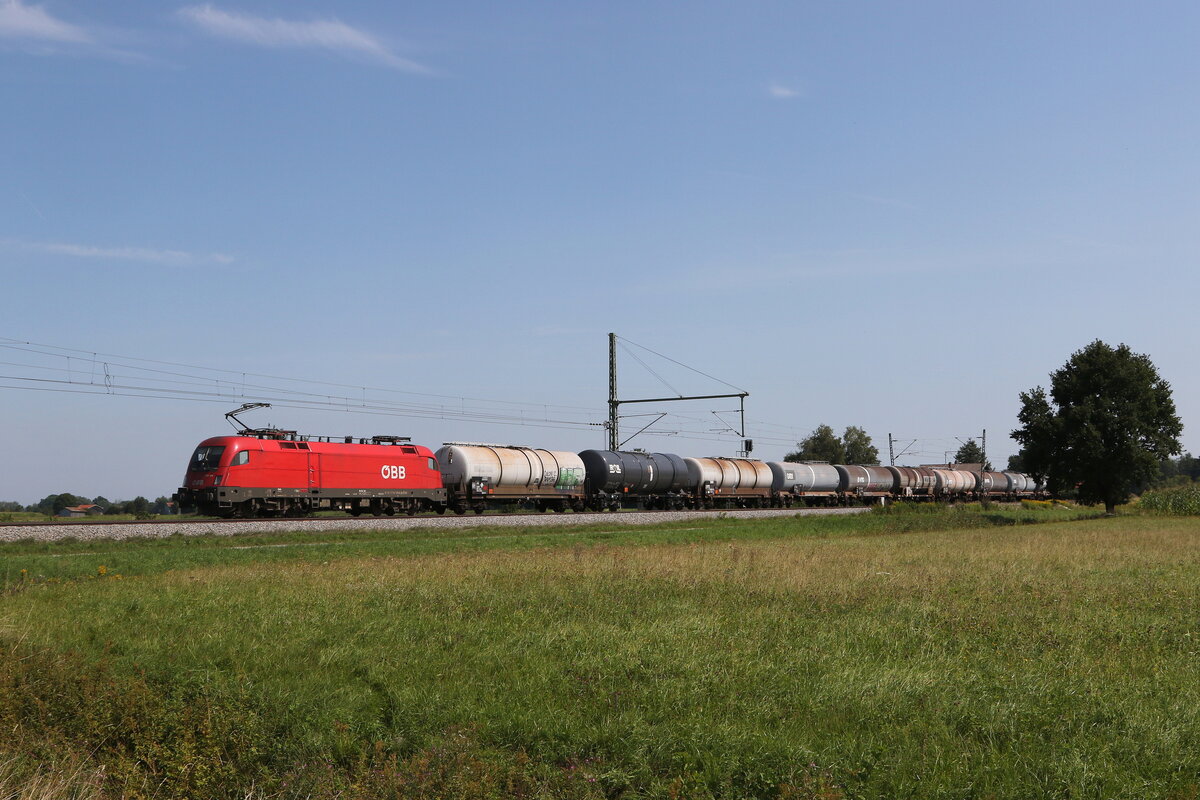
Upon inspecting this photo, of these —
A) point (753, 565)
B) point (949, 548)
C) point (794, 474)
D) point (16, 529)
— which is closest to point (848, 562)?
point (753, 565)

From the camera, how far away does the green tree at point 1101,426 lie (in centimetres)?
6116

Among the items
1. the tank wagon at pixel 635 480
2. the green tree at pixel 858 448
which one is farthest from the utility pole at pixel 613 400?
the green tree at pixel 858 448

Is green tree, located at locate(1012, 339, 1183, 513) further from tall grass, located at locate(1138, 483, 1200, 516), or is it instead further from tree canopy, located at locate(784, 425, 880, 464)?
tree canopy, located at locate(784, 425, 880, 464)

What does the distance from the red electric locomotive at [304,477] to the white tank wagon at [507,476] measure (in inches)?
47.3

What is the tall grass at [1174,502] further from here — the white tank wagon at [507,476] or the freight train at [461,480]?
the white tank wagon at [507,476]

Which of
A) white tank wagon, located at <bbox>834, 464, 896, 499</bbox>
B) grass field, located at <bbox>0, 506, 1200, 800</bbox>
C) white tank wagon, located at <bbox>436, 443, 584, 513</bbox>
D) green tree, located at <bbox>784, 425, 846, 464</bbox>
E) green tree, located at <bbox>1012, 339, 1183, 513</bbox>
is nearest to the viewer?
grass field, located at <bbox>0, 506, 1200, 800</bbox>

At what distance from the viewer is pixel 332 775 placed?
9.49 m

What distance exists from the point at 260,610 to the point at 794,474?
5791cm

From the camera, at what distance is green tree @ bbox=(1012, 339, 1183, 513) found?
61.2 meters

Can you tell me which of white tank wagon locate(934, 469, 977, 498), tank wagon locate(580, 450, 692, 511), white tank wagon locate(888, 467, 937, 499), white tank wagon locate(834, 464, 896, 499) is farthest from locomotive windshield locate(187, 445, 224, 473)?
white tank wagon locate(934, 469, 977, 498)

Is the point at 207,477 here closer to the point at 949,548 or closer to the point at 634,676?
the point at 949,548

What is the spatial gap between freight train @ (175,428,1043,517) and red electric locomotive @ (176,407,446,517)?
0.05 meters

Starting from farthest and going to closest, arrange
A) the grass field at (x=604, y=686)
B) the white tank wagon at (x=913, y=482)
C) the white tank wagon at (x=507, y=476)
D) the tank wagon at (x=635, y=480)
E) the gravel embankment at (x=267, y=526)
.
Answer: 1. the white tank wagon at (x=913, y=482)
2. the tank wagon at (x=635, y=480)
3. the white tank wagon at (x=507, y=476)
4. the gravel embankment at (x=267, y=526)
5. the grass field at (x=604, y=686)

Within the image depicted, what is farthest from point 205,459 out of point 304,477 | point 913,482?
point 913,482
